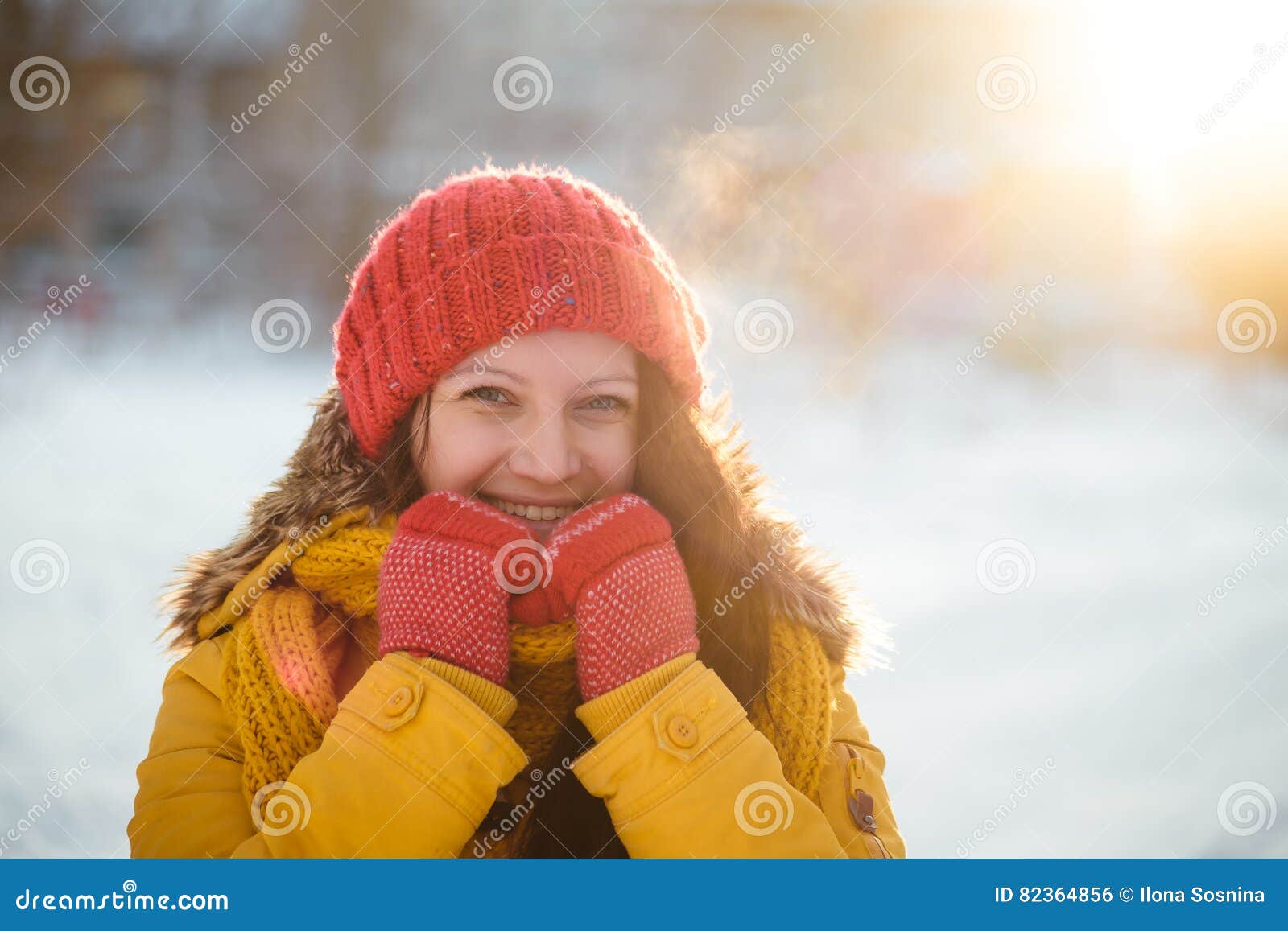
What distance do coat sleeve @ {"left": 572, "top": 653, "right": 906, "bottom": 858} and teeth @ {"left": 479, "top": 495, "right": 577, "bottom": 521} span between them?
318 millimetres

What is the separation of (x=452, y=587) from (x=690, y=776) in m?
0.43

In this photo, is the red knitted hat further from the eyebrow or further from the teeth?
the teeth

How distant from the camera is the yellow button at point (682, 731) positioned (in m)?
1.41

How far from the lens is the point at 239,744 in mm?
1584

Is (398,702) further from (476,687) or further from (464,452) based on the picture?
(464,452)

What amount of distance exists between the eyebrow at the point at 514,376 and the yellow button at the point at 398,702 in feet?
1.60

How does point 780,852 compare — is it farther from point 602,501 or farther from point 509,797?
point 602,501

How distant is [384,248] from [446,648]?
0.69 meters

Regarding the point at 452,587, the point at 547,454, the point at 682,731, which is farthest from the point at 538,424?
the point at 682,731

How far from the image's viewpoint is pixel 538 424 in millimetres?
1558

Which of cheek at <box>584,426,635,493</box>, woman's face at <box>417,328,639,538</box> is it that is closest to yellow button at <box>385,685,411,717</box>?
woman's face at <box>417,328,639,538</box>

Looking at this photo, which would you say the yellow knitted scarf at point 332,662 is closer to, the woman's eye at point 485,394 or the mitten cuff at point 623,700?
the mitten cuff at point 623,700

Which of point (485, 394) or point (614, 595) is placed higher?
point (485, 394)

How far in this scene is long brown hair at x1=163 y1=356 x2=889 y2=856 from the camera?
5.65 feet
